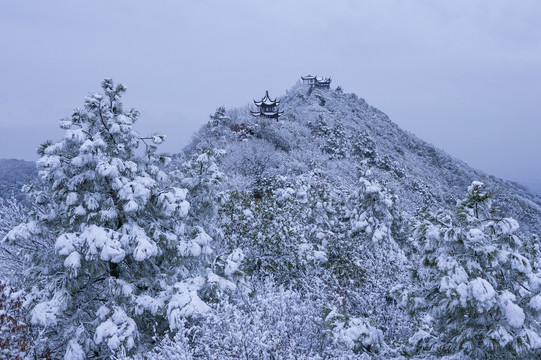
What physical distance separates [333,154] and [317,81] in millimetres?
57360

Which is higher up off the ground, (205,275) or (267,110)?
(267,110)

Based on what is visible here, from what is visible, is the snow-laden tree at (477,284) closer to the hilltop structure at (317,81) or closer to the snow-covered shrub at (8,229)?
the snow-covered shrub at (8,229)

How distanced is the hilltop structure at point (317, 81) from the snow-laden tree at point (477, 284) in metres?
90.9

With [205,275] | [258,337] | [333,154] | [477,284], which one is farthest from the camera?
[333,154]

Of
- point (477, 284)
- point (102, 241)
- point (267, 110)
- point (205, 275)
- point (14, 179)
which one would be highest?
point (267, 110)

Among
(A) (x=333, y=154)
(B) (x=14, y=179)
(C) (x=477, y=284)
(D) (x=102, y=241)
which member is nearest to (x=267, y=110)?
(A) (x=333, y=154)

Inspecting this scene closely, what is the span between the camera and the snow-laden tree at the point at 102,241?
6.47 meters

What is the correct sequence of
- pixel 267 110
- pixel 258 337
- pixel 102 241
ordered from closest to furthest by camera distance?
pixel 258 337 → pixel 102 241 → pixel 267 110

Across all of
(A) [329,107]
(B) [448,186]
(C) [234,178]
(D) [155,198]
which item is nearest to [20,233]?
(D) [155,198]

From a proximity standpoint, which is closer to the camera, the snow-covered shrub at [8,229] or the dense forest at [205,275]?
the dense forest at [205,275]

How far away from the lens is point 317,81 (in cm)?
9300

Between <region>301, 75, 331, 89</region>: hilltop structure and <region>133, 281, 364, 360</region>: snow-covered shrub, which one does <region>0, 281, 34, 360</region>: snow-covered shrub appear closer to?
<region>133, 281, 364, 360</region>: snow-covered shrub

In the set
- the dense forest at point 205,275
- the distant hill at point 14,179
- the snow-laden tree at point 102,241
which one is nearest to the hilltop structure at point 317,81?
the distant hill at point 14,179

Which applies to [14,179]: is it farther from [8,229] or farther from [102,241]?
[102,241]
